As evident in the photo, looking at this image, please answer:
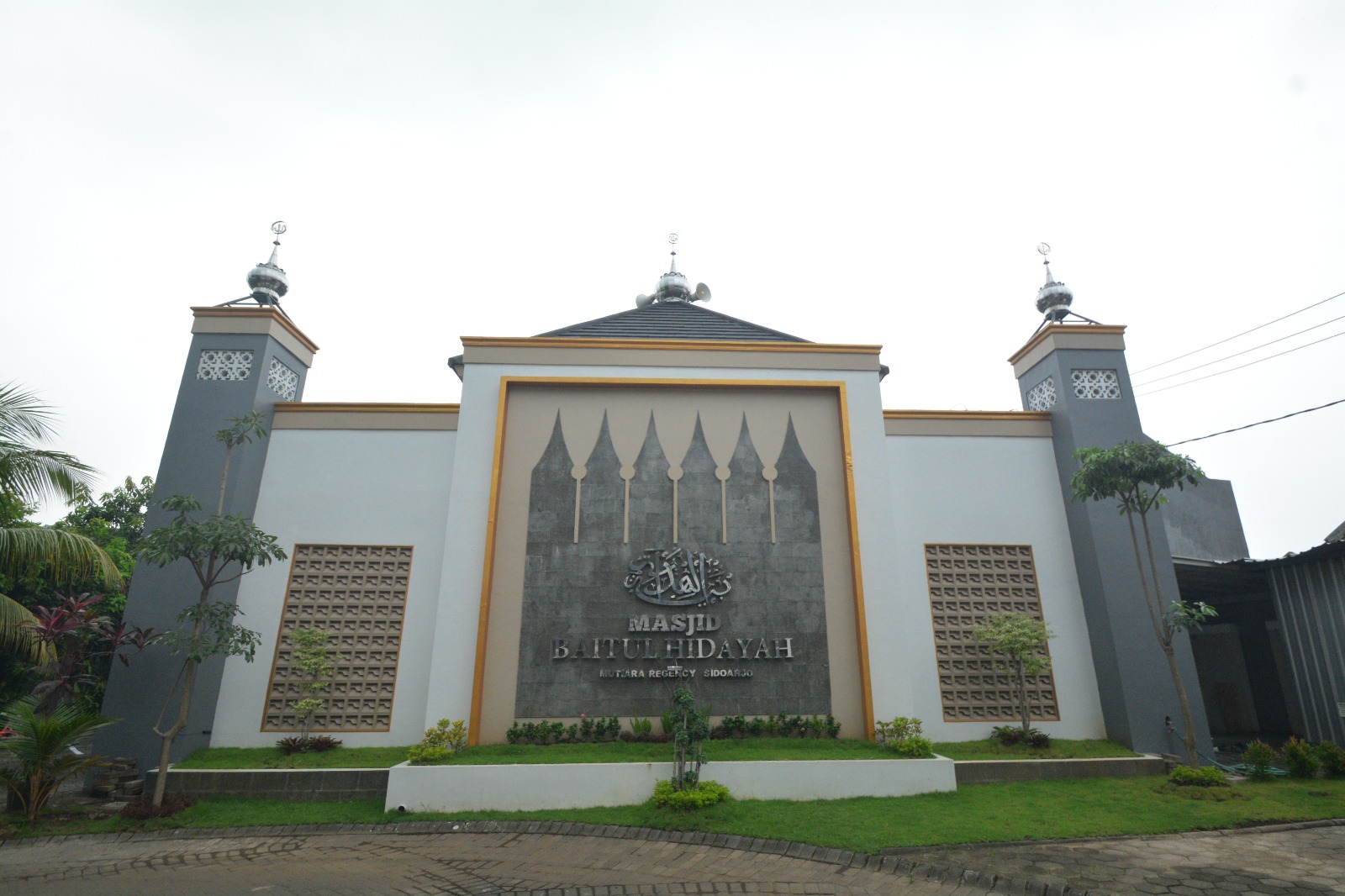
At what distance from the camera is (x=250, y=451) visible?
9.59 metres

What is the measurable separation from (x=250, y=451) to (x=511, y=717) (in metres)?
5.27

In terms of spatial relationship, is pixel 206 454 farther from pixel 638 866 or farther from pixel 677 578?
pixel 638 866

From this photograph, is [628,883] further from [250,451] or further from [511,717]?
[250,451]

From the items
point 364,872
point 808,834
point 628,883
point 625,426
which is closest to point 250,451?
point 625,426

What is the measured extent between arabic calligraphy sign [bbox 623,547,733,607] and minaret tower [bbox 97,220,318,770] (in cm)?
545

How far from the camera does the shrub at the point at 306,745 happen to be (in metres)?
8.37

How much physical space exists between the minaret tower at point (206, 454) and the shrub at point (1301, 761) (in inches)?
503

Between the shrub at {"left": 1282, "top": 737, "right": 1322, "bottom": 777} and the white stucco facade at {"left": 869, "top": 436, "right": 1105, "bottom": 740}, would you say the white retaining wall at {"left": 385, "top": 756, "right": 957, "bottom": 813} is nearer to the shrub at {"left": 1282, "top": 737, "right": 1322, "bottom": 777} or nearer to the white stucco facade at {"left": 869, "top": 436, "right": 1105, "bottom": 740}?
the white stucco facade at {"left": 869, "top": 436, "right": 1105, "bottom": 740}

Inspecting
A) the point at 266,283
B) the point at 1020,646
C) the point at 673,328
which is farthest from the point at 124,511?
the point at 1020,646

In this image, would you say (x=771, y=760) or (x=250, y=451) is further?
(x=250, y=451)

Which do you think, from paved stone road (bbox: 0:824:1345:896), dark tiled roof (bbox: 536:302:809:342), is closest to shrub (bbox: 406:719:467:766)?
paved stone road (bbox: 0:824:1345:896)

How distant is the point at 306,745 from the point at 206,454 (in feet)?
13.4

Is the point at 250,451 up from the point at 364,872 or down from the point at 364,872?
up

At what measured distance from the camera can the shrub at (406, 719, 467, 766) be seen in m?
7.36
